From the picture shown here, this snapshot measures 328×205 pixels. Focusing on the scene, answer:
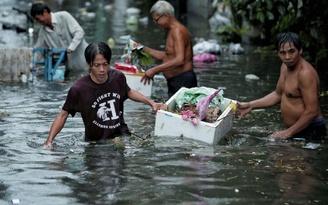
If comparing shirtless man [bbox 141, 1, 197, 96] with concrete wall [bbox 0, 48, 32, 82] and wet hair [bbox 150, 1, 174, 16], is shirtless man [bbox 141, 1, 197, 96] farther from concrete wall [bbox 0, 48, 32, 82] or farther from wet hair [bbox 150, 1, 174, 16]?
concrete wall [bbox 0, 48, 32, 82]

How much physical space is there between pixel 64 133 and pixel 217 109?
1815 millimetres

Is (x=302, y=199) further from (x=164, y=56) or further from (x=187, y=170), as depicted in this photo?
(x=164, y=56)

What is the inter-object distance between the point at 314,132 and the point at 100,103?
2308 millimetres

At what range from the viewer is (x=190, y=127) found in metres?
7.23

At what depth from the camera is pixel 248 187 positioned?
5887 mm

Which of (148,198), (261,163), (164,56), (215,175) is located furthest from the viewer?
(164,56)

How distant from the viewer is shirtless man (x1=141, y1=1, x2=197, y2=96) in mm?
9750

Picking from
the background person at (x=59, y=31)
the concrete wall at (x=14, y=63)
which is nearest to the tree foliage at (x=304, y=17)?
the background person at (x=59, y=31)

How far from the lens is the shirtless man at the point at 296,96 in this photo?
7.32 meters

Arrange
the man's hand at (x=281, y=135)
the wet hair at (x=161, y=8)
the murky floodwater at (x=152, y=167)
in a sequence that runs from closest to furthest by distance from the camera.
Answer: the murky floodwater at (x=152, y=167) → the man's hand at (x=281, y=135) → the wet hair at (x=161, y=8)

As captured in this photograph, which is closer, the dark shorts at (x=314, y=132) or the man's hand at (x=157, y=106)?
the man's hand at (x=157, y=106)

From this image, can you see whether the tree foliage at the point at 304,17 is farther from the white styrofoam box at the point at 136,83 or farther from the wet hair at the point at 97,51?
the wet hair at the point at 97,51

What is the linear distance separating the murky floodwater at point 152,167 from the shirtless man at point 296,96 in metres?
0.20

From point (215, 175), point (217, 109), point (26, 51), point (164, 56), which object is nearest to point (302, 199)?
point (215, 175)
